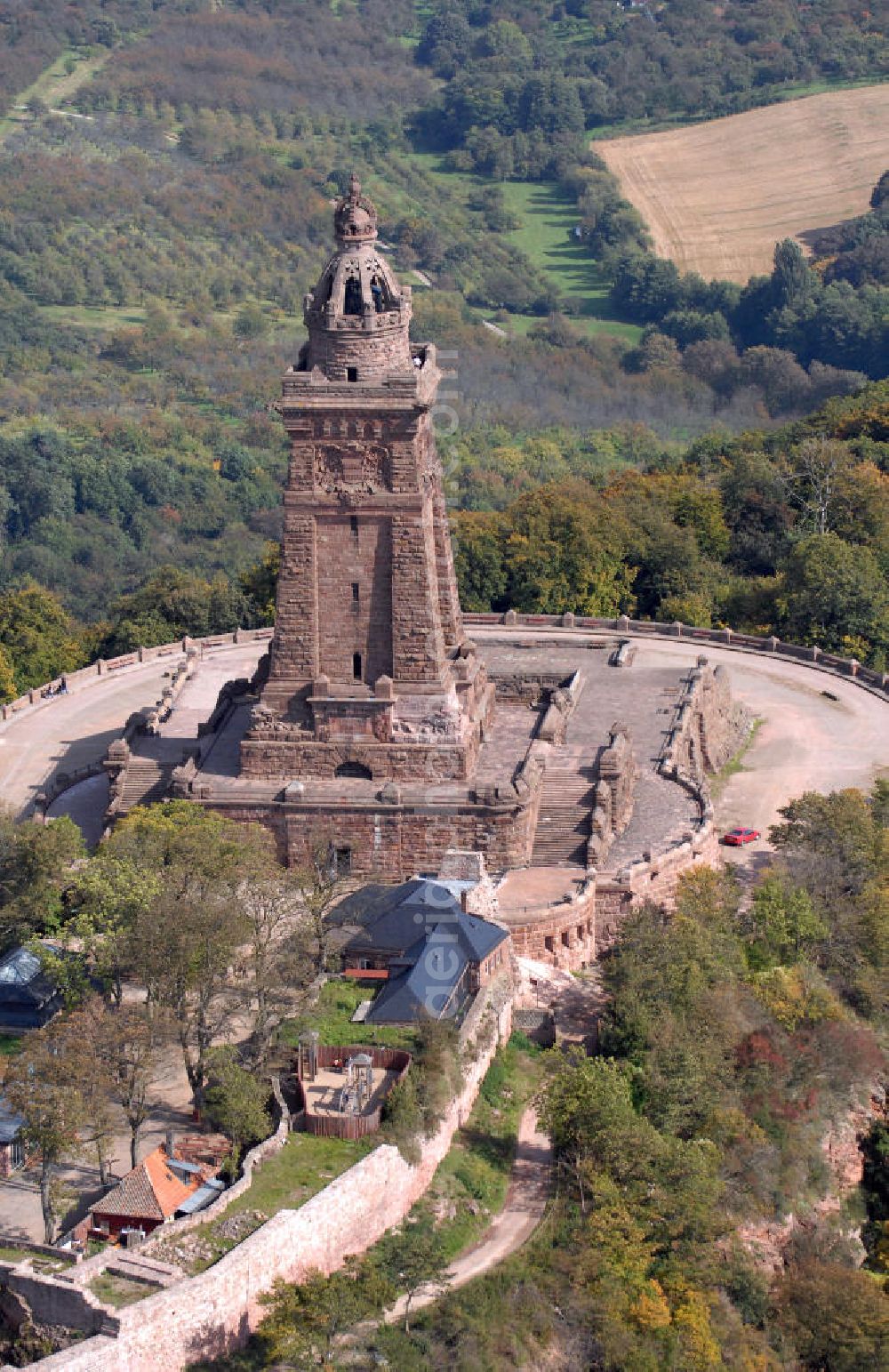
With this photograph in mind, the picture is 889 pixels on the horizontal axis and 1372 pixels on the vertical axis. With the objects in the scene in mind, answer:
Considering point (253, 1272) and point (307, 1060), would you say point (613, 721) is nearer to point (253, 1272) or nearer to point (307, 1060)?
point (307, 1060)

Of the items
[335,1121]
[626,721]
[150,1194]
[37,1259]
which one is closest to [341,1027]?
[335,1121]

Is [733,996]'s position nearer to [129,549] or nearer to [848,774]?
[848,774]

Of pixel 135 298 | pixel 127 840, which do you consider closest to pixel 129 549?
pixel 135 298

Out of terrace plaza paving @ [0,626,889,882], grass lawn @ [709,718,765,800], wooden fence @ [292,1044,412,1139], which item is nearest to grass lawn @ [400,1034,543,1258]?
wooden fence @ [292,1044,412,1139]

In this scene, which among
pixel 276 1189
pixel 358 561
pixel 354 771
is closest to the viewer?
pixel 276 1189

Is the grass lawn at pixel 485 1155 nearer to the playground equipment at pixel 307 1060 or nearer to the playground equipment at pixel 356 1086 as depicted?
the playground equipment at pixel 356 1086

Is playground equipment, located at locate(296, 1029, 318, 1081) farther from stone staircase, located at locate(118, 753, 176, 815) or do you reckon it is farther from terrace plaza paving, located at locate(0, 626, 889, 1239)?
stone staircase, located at locate(118, 753, 176, 815)
